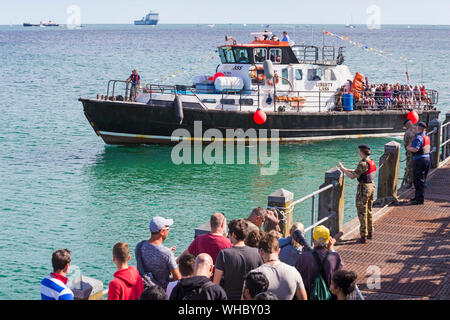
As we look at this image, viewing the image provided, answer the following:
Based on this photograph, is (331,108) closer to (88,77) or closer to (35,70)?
(88,77)

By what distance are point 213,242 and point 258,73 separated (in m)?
19.7

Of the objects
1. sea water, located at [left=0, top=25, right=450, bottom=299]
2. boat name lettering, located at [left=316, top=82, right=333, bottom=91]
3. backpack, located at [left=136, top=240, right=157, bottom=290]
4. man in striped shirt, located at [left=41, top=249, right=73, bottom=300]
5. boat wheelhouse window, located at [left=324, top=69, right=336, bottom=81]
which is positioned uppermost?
boat wheelhouse window, located at [left=324, top=69, right=336, bottom=81]

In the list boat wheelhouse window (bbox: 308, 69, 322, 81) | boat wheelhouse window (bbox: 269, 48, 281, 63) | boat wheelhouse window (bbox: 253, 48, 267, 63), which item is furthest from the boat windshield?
boat wheelhouse window (bbox: 308, 69, 322, 81)

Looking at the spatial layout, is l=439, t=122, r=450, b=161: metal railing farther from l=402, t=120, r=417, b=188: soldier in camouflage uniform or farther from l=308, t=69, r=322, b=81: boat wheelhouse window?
l=308, t=69, r=322, b=81: boat wheelhouse window

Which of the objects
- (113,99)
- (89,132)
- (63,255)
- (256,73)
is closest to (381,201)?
(63,255)

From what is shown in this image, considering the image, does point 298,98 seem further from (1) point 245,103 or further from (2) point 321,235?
(2) point 321,235

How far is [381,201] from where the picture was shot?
12898 millimetres

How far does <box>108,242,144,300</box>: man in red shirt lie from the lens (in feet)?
19.9

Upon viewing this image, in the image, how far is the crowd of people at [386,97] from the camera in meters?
28.6

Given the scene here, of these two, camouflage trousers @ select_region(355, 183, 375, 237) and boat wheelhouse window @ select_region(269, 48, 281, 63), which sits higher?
boat wheelhouse window @ select_region(269, 48, 281, 63)

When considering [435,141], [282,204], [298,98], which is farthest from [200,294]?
[298,98]

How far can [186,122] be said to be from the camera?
26.0 meters

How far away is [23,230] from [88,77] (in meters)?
57.6

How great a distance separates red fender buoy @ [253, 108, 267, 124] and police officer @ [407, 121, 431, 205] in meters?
12.3
